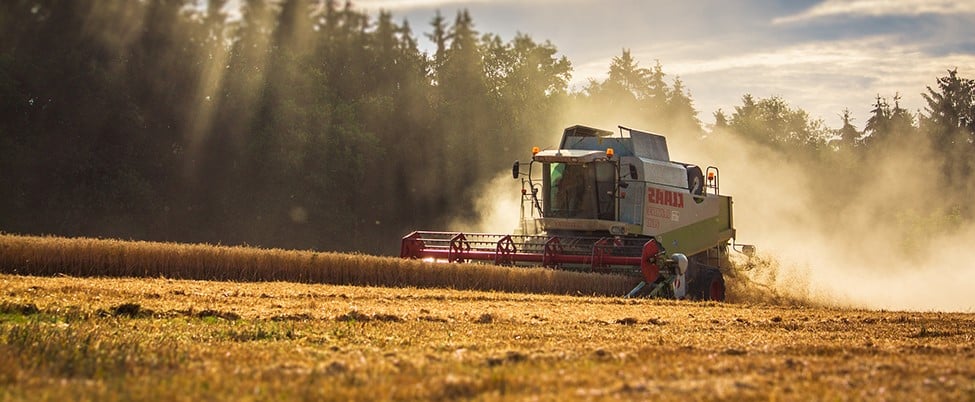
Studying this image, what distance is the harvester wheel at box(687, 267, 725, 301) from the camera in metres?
22.6

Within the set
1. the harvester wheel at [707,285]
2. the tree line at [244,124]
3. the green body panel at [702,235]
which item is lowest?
the harvester wheel at [707,285]

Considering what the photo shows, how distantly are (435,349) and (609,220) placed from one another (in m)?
13.8

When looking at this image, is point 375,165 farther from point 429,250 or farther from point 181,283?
point 181,283

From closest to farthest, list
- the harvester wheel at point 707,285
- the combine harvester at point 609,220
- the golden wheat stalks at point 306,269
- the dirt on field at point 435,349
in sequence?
the dirt on field at point 435,349, the golden wheat stalks at point 306,269, the combine harvester at point 609,220, the harvester wheel at point 707,285

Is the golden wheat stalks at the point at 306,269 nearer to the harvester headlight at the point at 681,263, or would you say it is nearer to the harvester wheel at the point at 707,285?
the harvester headlight at the point at 681,263

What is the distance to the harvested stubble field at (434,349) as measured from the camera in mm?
6508

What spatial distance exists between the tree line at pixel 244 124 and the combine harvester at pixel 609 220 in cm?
1528

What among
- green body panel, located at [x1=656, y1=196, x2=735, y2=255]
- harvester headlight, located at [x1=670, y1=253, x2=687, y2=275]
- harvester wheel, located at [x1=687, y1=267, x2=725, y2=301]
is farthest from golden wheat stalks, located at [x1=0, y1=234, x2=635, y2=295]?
green body panel, located at [x1=656, y1=196, x2=735, y2=255]

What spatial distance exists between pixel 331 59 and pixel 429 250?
22.1 metres

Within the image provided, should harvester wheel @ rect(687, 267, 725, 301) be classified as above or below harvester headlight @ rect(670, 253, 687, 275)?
below

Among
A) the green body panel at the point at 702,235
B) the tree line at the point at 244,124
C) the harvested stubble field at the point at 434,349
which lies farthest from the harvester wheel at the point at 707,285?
the tree line at the point at 244,124

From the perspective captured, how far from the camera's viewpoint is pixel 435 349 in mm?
Answer: 9148

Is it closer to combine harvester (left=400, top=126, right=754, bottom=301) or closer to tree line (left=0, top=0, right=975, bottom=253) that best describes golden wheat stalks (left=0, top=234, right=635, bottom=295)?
combine harvester (left=400, top=126, right=754, bottom=301)

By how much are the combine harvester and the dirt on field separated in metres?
5.27
